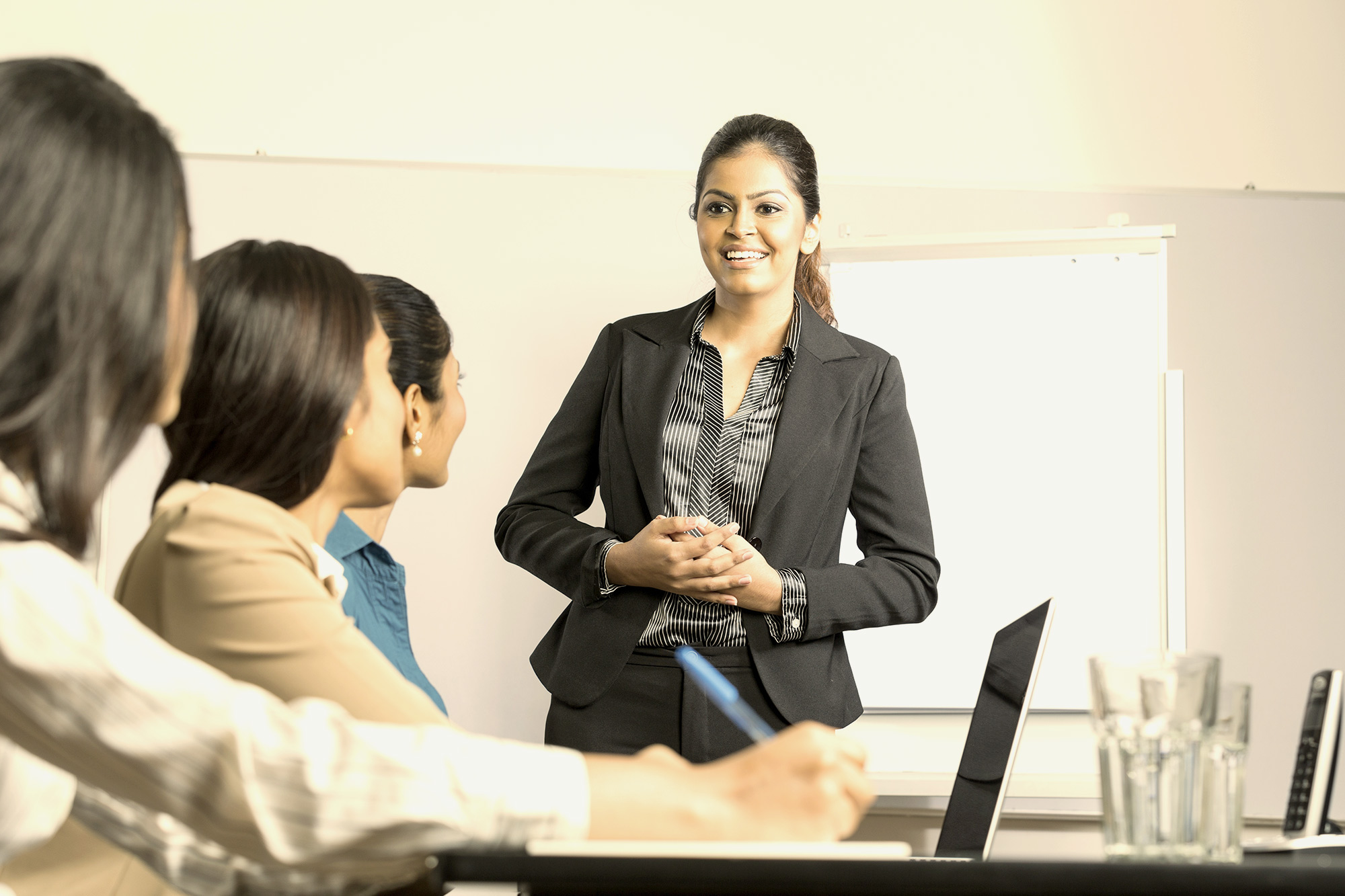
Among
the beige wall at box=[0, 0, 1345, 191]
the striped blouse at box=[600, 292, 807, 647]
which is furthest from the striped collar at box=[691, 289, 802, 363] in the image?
the beige wall at box=[0, 0, 1345, 191]

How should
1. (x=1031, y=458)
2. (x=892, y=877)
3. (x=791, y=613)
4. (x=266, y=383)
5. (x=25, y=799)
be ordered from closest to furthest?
Result: (x=892, y=877), (x=25, y=799), (x=266, y=383), (x=791, y=613), (x=1031, y=458)

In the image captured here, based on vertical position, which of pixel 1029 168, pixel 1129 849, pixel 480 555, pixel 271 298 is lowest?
pixel 480 555

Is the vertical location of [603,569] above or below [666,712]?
above

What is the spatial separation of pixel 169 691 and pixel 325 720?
0.08m

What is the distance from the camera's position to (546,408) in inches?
109

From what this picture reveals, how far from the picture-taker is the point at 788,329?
2.12 metres

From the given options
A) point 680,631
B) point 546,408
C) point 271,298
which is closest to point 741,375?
point 680,631

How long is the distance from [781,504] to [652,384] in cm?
31

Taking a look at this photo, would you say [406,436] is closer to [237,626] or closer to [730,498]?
[730,498]

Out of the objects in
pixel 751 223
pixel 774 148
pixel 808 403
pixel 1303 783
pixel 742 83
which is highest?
pixel 742 83

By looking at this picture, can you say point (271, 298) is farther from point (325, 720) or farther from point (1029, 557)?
point (1029, 557)

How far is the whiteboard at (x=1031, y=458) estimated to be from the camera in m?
2.57

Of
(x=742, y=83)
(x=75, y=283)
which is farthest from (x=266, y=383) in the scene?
(x=742, y=83)

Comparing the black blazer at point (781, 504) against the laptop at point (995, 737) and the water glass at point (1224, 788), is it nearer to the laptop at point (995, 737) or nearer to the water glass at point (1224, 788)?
the laptop at point (995, 737)
